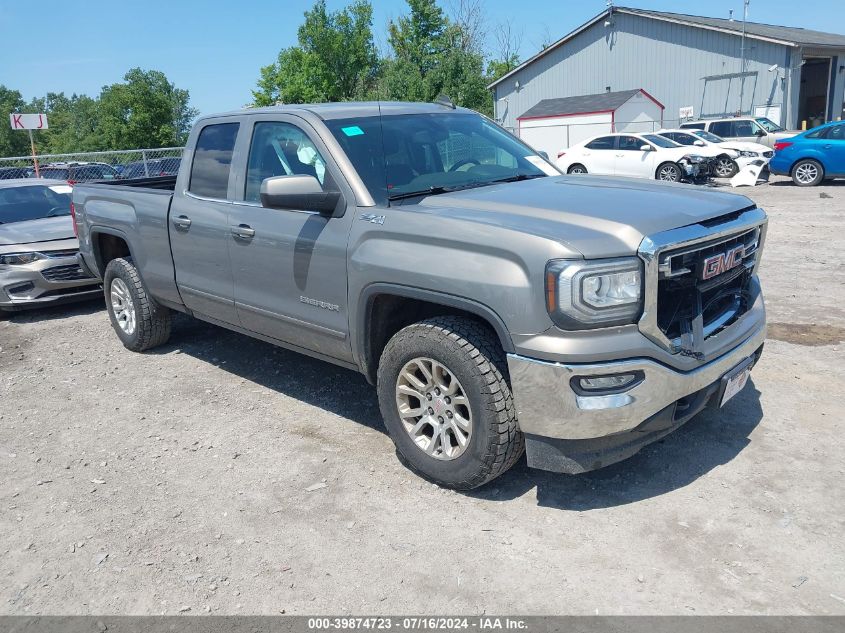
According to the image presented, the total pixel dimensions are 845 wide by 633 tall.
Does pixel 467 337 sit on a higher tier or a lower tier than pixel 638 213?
lower

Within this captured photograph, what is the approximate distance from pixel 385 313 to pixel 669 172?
17493 mm

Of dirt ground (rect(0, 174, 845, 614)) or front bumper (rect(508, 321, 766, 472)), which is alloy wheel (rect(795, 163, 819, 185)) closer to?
dirt ground (rect(0, 174, 845, 614))

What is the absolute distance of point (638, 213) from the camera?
3.39m

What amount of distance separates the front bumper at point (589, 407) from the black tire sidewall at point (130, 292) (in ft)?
13.5

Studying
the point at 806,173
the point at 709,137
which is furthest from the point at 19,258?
the point at 709,137

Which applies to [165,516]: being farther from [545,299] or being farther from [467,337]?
[545,299]

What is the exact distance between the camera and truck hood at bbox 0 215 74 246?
26.3 feet

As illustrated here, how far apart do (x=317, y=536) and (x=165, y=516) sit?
2.87 ft

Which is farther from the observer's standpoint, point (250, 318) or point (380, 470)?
point (250, 318)

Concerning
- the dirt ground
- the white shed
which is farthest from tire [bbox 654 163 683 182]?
the dirt ground

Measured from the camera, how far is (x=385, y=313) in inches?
157

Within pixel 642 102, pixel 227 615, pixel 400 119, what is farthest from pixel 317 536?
pixel 642 102

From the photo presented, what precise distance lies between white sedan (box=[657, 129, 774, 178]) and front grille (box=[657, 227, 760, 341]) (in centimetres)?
1774

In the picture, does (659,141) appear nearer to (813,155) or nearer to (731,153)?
(731,153)
